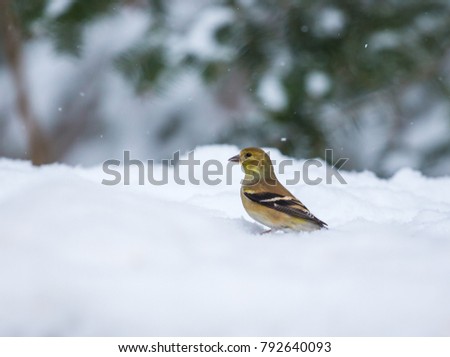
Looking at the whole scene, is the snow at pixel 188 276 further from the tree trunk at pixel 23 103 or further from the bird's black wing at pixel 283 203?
the tree trunk at pixel 23 103

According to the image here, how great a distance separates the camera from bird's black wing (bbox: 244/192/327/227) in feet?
9.14

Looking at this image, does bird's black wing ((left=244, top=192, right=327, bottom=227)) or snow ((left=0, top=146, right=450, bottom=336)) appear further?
bird's black wing ((left=244, top=192, right=327, bottom=227))

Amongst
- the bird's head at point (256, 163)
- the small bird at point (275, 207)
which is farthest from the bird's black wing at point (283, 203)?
the bird's head at point (256, 163)

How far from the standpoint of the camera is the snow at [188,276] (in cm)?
164

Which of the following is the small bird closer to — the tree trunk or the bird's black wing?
the bird's black wing

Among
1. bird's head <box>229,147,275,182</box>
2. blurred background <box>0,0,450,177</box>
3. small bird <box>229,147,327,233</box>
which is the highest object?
blurred background <box>0,0,450,177</box>

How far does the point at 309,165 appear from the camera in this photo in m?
3.65

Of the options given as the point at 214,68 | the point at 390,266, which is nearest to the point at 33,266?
the point at 390,266

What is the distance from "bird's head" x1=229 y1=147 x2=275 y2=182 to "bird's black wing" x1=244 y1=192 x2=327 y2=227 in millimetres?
221

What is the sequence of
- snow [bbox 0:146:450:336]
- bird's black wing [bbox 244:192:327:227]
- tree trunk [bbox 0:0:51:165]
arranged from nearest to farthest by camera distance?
snow [bbox 0:146:450:336]
bird's black wing [bbox 244:192:327:227]
tree trunk [bbox 0:0:51:165]

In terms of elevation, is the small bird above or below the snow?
above

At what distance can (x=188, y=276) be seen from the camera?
5.59 feet

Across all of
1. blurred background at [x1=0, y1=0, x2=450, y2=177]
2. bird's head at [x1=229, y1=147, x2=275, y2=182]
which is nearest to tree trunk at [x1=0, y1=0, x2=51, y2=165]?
blurred background at [x1=0, y1=0, x2=450, y2=177]

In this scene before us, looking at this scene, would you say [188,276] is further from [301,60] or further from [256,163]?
[301,60]
